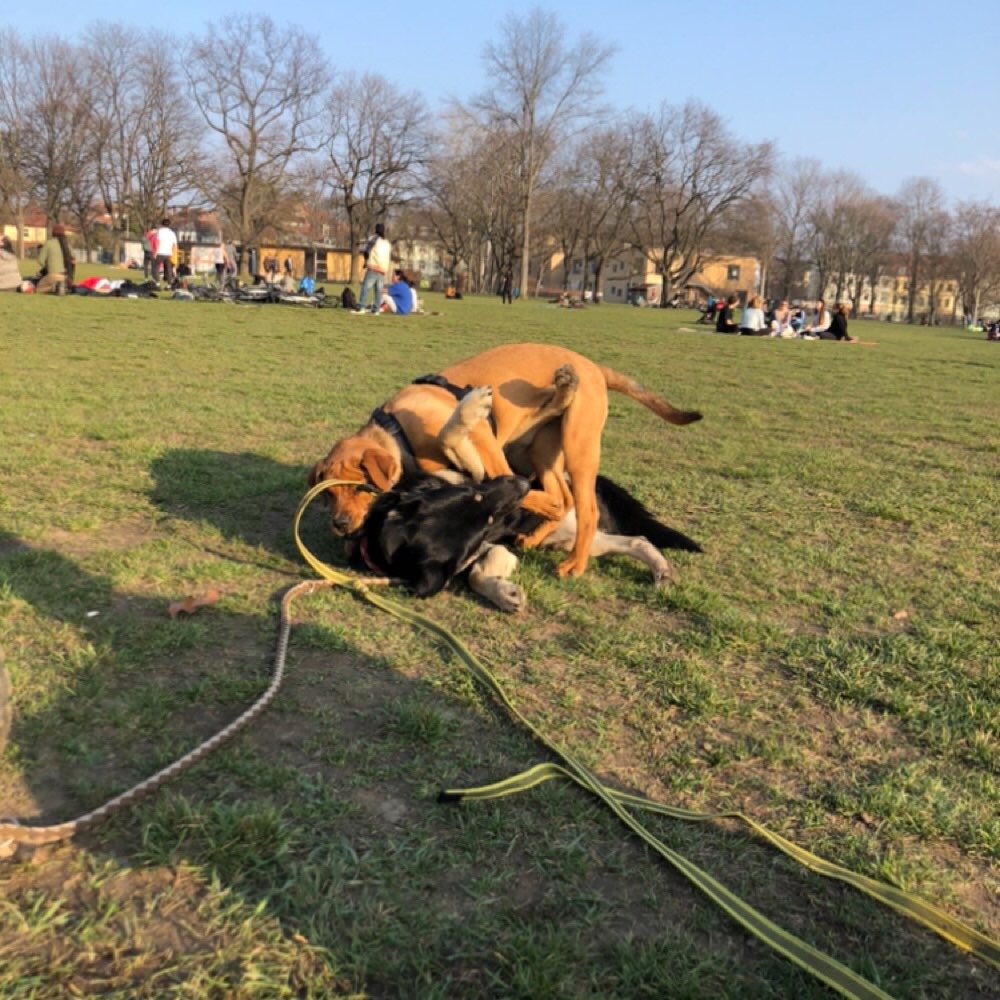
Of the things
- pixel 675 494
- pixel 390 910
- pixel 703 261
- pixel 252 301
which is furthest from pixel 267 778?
pixel 703 261

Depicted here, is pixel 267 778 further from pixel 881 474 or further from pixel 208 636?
pixel 881 474

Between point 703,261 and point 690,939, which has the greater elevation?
point 703,261

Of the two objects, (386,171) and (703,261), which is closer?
(386,171)

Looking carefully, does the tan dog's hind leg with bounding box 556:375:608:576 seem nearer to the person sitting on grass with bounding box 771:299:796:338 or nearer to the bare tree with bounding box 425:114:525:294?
the person sitting on grass with bounding box 771:299:796:338

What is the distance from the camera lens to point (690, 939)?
1778mm

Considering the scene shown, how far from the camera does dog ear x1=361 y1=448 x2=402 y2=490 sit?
13.7 feet

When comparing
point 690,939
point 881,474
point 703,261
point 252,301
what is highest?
point 703,261

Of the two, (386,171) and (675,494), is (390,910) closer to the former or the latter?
(675,494)

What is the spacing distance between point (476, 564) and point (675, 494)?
2.27 meters

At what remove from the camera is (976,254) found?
87125 mm

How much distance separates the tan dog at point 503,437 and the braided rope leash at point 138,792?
1.46 meters

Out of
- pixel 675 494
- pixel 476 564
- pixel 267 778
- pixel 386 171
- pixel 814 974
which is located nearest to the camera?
pixel 814 974

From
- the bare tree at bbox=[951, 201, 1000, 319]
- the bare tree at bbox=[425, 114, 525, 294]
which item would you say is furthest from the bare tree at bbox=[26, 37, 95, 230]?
the bare tree at bbox=[951, 201, 1000, 319]

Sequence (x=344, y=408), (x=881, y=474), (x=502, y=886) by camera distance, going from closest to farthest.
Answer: (x=502, y=886) < (x=881, y=474) < (x=344, y=408)
